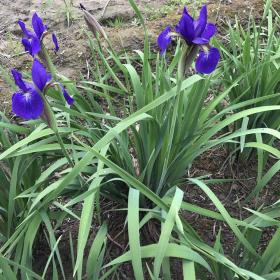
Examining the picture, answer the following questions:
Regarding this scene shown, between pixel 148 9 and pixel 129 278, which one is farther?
pixel 148 9

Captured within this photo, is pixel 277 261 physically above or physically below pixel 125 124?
below

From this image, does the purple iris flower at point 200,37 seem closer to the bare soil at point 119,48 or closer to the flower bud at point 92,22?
the flower bud at point 92,22

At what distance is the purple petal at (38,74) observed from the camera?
2.75ft

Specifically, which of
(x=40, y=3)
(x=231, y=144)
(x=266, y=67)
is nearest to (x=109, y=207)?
(x=231, y=144)

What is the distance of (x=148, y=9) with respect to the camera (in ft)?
8.77

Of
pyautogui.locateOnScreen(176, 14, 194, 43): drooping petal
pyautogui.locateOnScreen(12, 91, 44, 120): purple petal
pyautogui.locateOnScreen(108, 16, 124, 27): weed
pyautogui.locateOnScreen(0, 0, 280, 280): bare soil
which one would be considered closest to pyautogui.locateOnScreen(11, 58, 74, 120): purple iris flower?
pyautogui.locateOnScreen(12, 91, 44, 120): purple petal

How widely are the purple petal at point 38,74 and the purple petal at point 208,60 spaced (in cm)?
48

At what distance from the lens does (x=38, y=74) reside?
2.77ft

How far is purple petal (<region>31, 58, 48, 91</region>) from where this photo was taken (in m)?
0.84

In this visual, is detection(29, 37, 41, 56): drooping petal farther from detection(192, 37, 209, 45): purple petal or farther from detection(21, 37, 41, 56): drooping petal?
detection(192, 37, 209, 45): purple petal

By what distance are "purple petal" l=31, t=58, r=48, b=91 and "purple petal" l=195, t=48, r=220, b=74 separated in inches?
18.9

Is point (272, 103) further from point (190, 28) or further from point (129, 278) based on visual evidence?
point (129, 278)

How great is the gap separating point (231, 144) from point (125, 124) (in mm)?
879

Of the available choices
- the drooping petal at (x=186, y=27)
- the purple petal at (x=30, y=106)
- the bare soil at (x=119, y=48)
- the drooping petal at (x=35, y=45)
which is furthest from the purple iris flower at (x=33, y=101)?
the bare soil at (x=119, y=48)
